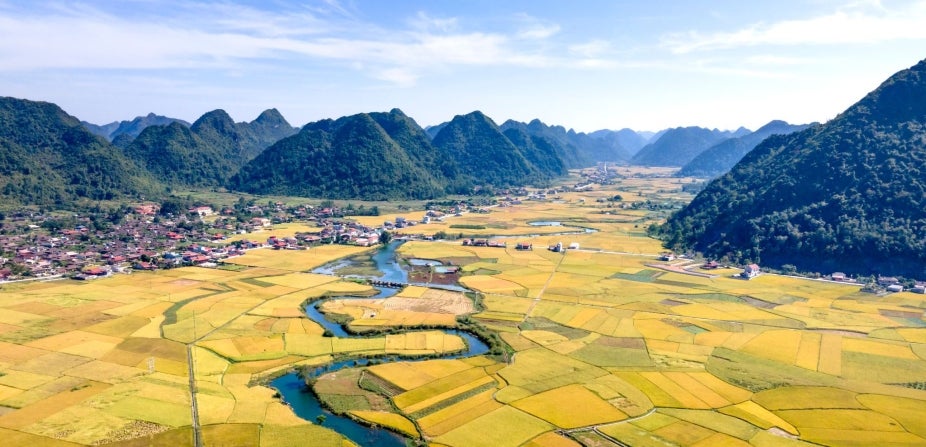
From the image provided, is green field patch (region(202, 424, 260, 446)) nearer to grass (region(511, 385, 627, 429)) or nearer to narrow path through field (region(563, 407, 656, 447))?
grass (region(511, 385, 627, 429))

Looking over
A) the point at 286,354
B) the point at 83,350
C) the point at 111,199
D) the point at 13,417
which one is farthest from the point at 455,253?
the point at 111,199

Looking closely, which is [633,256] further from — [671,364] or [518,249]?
[671,364]

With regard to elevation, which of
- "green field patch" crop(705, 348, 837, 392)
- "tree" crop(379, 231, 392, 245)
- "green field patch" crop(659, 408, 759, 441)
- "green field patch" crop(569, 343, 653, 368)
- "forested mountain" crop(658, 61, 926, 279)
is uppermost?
"forested mountain" crop(658, 61, 926, 279)

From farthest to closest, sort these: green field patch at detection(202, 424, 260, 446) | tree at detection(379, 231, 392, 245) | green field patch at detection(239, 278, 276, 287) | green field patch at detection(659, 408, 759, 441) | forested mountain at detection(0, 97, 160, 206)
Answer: forested mountain at detection(0, 97, 160, 206)
tree at detection(379, 231, 392, 245)
green field patch at detection(239, 278, 276, 287)
green field patch at detection(659, 408, 759, 441)
green field patch at detection(202, 424, 260, 446)

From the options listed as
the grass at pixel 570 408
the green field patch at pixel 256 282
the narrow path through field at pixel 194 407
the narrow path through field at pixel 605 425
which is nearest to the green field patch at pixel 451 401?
the grass at pixel 570 408

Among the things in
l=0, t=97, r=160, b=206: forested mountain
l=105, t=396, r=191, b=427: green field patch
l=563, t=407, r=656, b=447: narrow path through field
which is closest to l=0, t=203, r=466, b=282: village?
l=0, t=97, r=160, b=206: forested mountain

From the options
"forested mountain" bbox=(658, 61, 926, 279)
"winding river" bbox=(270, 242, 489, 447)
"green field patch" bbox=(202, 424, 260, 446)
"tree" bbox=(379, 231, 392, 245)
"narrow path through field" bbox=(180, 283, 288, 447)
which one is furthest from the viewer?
"tree" bbox=(379, 231, 392, 245)

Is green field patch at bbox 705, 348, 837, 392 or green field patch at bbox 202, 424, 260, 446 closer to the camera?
green field patch at bbox 202, 424, 260, 446

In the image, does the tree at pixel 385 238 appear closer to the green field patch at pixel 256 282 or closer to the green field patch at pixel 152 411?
the green field patch at pixel 256 282
